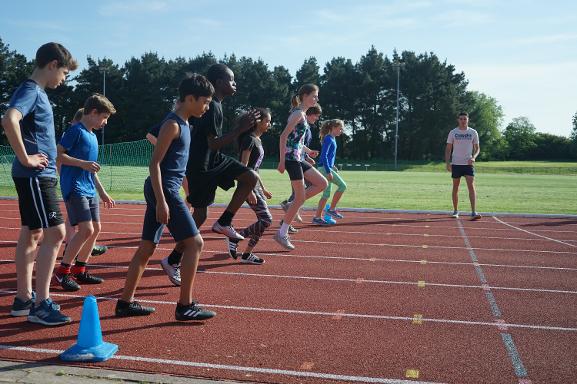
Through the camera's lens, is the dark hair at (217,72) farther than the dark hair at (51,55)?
Yes

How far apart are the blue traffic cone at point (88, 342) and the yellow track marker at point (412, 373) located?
5.85 ft

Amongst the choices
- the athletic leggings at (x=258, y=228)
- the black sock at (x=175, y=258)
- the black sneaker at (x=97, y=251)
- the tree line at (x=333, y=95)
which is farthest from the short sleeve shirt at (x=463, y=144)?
the tree line at (x=333, y=95)

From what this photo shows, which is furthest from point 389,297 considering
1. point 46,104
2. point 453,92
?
point 453,92

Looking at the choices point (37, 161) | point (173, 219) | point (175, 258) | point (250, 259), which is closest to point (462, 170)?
point (250, 259)

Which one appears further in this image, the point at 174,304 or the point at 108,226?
the point at 108,226

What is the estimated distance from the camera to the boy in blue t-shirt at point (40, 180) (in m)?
4.03

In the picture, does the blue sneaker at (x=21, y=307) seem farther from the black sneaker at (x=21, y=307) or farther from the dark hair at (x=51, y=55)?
the dark hair at (x=51, y=55)

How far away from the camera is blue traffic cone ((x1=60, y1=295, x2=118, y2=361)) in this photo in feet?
11.2

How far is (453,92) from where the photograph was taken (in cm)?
6744

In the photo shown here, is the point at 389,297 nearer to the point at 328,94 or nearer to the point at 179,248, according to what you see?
the point at 179,248

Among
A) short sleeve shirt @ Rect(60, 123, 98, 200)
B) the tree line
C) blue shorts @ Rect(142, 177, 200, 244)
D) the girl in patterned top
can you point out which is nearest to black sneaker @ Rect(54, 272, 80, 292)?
short sleeve shirt @ Rect(60, 123, 98, 200)

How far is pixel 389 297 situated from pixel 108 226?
19.8 ft

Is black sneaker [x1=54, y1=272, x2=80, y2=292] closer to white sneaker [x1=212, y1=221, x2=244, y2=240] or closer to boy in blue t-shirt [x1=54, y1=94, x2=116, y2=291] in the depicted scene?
boy in blue t-shirt [x1=54, y1=94, x2=116, y2=291]

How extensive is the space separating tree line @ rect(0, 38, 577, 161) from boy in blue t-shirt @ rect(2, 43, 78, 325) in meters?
64.8
